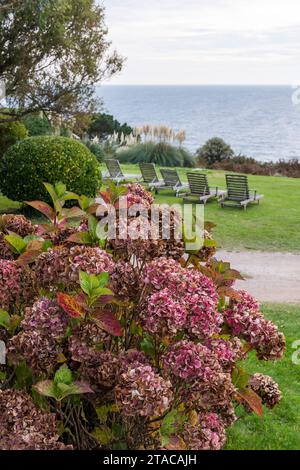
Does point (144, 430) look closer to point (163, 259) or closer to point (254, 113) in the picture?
point (163, 259)

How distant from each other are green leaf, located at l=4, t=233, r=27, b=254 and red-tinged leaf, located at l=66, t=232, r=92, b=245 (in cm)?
22

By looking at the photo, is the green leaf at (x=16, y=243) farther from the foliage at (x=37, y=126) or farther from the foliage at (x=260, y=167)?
the foliage at (x=260, y=167)

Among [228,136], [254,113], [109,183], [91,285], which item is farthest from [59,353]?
[254,113]

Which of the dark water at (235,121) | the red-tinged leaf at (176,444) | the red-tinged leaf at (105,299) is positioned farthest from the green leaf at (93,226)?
the dark water at (235,121)

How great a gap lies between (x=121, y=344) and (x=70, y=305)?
0.62 m

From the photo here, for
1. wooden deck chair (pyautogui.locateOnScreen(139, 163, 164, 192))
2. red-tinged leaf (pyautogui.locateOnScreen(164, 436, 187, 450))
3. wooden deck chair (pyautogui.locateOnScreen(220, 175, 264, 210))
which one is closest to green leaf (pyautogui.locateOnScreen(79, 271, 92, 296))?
red-tinged leaf (pyautogui.locateOnScreen(164, 436, 187, 450))

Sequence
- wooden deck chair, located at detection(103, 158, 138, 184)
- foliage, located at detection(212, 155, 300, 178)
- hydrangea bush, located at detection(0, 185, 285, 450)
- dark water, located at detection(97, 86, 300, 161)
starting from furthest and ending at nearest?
dark water, located at detection(97, 86, 300, 161), foliage, located at detection(212, 155, 300, 178), wooden deck chair, located at detection(103, 158, 138, 184), hydrangea bush, located at detection(0, 185, 285, 450)

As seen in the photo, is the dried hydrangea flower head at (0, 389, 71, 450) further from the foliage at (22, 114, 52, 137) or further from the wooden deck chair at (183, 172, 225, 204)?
the foliage at (22, 114, 52, 137)

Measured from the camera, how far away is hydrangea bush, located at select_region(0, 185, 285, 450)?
89.4 inches

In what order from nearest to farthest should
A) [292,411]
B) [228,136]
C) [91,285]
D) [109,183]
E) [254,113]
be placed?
[91,285] → [109,183] → [292,411] → [228,136] → [254,113]

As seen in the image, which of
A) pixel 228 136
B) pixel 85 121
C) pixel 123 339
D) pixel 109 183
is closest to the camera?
pixel 123 339

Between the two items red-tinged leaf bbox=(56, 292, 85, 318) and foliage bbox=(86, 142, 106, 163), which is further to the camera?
foliage bbox=(86, 142, 106, 163)

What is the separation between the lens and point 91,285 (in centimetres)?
229

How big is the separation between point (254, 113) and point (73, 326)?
Answer: 132676mm
